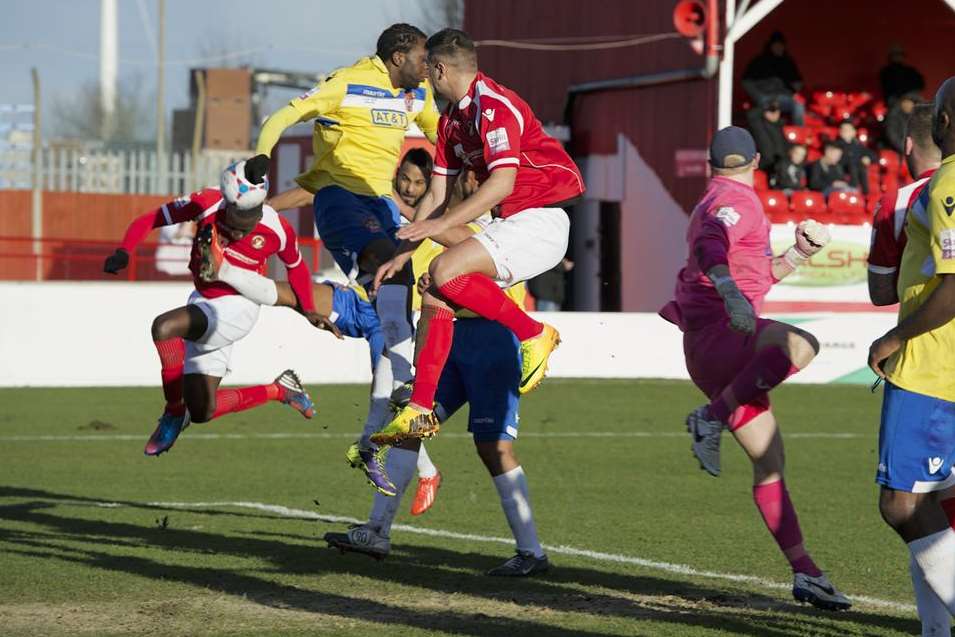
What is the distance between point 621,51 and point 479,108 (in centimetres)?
2354

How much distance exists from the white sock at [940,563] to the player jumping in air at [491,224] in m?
2.52

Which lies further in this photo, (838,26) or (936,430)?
(838,26)

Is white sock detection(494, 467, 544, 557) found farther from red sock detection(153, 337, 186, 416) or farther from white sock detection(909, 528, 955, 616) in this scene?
white sock detection(909, 528, 955, 616)

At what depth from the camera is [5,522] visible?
1030 centimetres

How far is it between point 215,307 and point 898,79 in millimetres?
21921

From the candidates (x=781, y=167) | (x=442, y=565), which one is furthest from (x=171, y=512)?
(x=781, y=167)

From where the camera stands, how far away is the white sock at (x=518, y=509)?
856cm

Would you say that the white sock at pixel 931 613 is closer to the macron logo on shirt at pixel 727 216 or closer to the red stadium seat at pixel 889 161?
the macron logo on shirt at pixel 727 216

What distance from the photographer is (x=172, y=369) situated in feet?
32.4

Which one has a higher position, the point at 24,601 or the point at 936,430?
the point at 936,430

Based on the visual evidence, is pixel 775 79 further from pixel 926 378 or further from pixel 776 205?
pixel 926 378

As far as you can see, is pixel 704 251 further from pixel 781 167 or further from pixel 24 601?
pixel 781 167

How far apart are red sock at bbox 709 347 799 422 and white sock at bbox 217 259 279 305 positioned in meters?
3.09

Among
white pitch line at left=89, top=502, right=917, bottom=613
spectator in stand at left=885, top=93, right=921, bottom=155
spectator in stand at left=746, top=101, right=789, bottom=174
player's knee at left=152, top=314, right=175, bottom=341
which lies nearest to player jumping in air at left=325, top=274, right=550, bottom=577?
white pitch line at left=89, top=502, right=917, bottom=613
